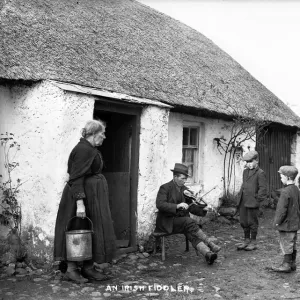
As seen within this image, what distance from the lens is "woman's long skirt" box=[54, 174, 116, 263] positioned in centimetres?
522

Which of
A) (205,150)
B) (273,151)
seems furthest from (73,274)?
(273,151)

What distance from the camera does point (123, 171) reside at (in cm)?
700

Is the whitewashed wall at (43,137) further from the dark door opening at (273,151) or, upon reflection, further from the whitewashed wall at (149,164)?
the dark door opening at (273,151)

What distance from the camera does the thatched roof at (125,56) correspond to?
20.9ft

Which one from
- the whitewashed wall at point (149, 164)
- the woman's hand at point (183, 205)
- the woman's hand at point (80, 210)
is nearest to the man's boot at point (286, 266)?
→ the woman's hand at point (183, 205)

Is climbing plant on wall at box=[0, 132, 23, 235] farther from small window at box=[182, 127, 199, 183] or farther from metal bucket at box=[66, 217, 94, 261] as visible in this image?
small window at box=[182, 127, 199, 183]

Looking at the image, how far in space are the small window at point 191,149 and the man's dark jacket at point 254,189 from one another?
8.00 feet

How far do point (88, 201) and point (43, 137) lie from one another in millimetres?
1074

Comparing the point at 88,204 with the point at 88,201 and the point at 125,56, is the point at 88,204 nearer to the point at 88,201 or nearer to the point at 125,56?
the point at 88,201

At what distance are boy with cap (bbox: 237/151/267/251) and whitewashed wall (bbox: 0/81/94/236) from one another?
2.63m

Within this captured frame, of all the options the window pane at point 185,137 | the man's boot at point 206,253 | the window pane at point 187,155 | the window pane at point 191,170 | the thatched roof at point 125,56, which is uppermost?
the thatched roof at point 125,56

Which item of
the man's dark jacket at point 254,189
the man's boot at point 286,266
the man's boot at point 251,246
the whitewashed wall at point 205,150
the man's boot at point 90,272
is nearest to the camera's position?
the man's boot at point 90,272

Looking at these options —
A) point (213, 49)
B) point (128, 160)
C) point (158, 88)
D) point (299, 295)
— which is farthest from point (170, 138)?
point (213, 49)

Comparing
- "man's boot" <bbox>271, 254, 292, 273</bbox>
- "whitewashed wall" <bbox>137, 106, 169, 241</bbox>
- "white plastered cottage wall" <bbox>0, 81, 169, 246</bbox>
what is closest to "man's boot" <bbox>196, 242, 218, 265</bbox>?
"man's boot" <bbox>271, 254, 292, 273</bbox>
